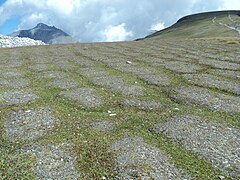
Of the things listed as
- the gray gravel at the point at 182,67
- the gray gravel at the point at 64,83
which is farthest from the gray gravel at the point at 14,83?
the gray gravel at the point at 182,67

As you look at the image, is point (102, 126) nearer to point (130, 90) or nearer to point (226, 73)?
point (130, 90)

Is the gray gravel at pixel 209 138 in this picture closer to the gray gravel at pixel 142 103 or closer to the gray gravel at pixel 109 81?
the gray gravel at pixel 142 103

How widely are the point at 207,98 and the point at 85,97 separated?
659cm

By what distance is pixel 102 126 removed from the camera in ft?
37.4

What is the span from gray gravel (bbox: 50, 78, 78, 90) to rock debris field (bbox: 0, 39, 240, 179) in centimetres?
6

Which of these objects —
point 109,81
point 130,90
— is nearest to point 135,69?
point 109,81

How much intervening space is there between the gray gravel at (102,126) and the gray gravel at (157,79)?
722cm

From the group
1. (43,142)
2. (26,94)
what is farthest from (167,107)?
(26,94)

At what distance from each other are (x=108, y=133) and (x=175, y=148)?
264cm

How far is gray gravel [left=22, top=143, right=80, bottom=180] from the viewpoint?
8.12m

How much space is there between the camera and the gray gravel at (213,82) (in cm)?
1686

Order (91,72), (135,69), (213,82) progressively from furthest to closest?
1. (135,69)
2. (91,72)
3. (213,82)

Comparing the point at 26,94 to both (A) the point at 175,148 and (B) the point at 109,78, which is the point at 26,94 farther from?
(A) the point at 175,148

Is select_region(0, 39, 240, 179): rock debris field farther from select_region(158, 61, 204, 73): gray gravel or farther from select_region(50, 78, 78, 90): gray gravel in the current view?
select_region(158, 61, 204, 73): gray gravel
